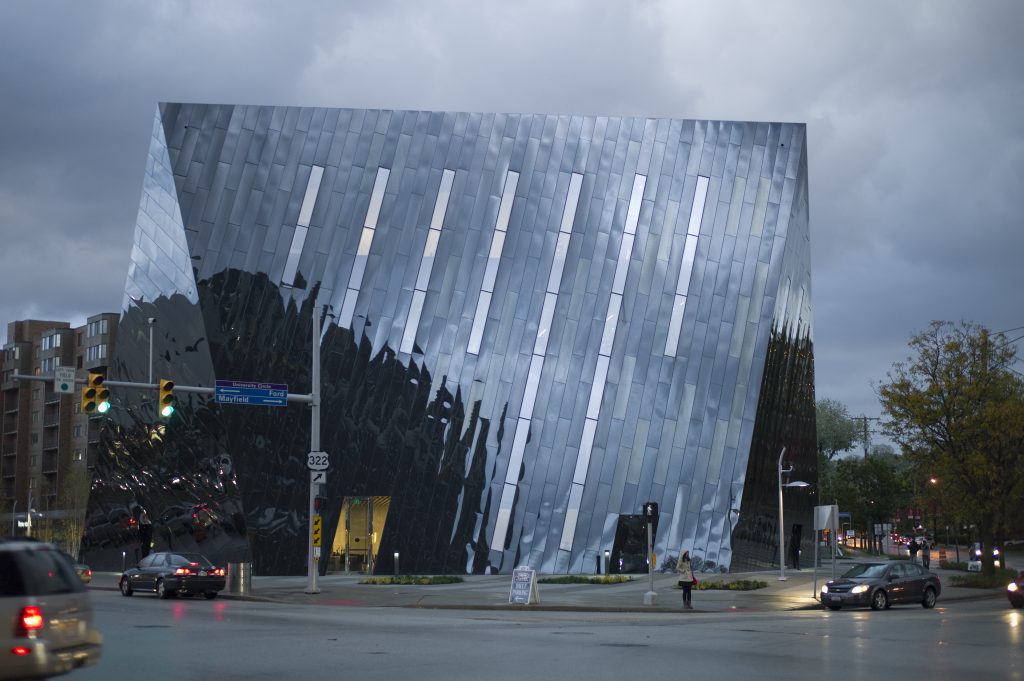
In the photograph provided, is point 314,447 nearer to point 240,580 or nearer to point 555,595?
point 240,580

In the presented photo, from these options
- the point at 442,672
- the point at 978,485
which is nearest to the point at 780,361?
the point at 978,485

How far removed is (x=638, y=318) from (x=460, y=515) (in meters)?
11.7

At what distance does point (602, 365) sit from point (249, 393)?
1883 centimetres

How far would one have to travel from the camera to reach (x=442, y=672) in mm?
14336

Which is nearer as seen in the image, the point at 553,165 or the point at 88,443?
the point at 553,165

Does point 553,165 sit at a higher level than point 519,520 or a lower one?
higher

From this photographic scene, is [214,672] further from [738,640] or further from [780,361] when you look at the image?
[780,361]

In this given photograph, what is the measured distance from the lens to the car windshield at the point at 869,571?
1266 inches

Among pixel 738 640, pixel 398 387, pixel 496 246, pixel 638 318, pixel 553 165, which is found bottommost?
pixel 738 640

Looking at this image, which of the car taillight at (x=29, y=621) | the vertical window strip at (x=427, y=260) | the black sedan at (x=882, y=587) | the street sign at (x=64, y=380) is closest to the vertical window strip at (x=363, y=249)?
the vertical window strip at (x=427, y=260)

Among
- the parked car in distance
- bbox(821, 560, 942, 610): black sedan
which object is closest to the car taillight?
bbox(821, 560, 942, 610): black sedan

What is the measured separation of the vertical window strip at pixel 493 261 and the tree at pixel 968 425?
1716 centimetres

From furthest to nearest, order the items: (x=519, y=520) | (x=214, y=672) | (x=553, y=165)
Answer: (x=553, y=165) < (x=519, y=520) < (x=214, y=672)

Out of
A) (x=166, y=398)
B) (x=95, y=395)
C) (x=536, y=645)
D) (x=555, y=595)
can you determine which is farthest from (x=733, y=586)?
(x=95, y=395)
